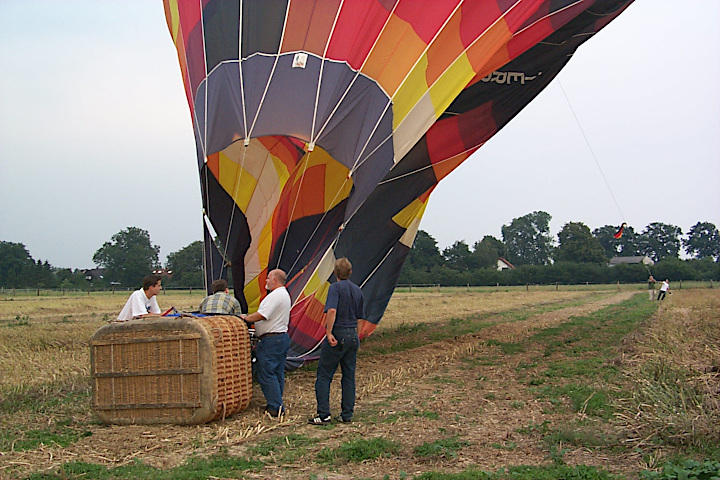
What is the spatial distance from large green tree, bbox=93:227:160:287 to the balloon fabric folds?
47.0 m

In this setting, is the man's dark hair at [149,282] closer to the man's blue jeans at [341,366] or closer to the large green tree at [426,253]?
the man's blue jeans at [341,366]

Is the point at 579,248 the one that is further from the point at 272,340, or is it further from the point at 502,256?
the point at 272,340

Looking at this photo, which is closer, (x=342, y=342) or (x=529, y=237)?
(x=342, y=342)

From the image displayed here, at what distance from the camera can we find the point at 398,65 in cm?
773

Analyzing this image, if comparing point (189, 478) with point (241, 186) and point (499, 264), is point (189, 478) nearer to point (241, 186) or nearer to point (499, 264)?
point (241, 186)

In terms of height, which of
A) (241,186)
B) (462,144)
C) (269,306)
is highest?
(462,144)

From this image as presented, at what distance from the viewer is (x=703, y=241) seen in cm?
8775

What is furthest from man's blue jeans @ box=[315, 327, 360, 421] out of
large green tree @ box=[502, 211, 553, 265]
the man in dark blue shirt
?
large green tree @ box=[502, 211, 553, 265]

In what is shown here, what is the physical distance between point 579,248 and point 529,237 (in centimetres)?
2637

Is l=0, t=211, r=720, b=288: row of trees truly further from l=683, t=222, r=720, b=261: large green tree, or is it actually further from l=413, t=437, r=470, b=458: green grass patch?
l=413, t=437, r=470, b=458: green grass patch

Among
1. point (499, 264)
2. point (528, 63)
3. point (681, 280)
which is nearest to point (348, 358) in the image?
point (528, 63)

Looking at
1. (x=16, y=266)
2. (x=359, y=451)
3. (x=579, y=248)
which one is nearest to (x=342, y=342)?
(x=359, y=451)

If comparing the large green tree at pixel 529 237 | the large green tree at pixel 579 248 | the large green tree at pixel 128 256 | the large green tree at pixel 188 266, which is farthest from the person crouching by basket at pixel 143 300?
the large green tree at pixel 529 237

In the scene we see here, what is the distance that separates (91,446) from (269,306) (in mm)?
1652
